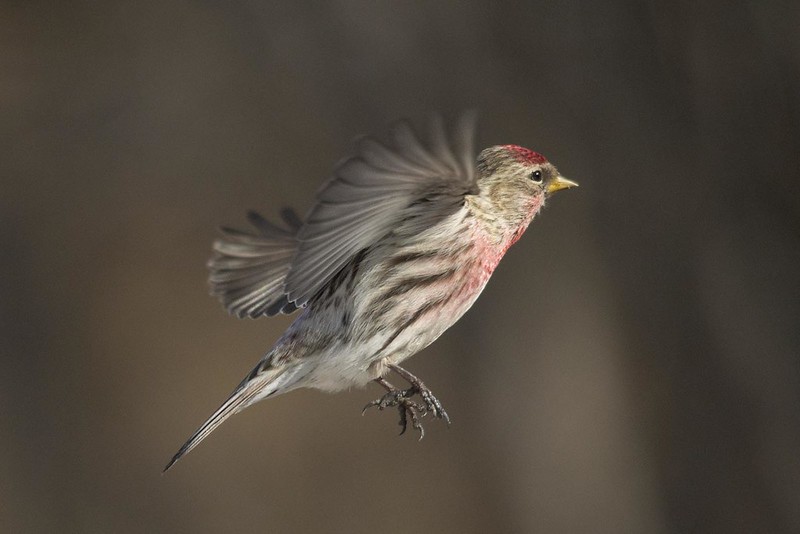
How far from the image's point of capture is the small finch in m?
1.77

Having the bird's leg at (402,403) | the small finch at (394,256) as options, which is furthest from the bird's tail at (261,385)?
the bird's leg at (402,403)

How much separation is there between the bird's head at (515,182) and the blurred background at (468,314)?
2462 millimetres

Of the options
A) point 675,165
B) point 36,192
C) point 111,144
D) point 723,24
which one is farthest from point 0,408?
point 723,24

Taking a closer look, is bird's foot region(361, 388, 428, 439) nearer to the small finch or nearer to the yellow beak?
the small finch

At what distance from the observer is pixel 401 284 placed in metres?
2.06

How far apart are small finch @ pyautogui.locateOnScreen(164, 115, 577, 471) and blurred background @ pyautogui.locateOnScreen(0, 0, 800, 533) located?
244 cm

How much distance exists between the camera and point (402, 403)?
2.12 metres

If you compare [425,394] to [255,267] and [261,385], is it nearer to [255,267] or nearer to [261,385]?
[261,385]

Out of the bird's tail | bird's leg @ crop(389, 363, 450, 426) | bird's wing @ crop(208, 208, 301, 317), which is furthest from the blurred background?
bird's leg @ crop(389, 363, 450, 426)

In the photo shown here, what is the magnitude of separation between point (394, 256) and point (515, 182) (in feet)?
1.09

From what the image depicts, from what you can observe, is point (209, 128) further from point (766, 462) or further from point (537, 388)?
point (766, 462)

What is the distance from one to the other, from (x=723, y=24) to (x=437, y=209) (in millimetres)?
3463

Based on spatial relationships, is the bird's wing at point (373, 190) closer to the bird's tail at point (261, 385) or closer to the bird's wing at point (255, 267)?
the bird's tail at point (261, 385)

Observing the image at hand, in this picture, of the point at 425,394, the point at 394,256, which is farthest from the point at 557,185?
the point at 425,394
